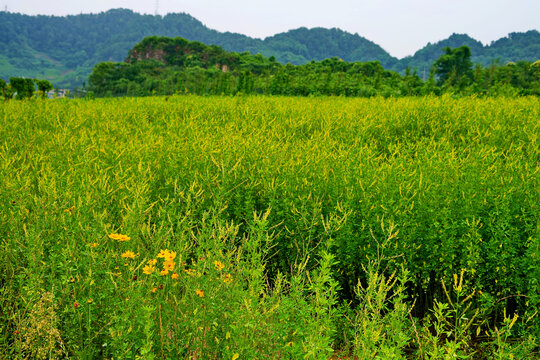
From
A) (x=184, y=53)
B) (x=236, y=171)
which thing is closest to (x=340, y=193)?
(x=236, y=171)

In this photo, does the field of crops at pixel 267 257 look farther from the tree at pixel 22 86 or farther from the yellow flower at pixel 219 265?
the tree at pixel 22 86

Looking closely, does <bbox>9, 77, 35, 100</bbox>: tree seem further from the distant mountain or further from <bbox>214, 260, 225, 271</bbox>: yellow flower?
the distant mountain

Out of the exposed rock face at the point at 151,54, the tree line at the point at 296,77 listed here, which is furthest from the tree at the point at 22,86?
the exposed rock face at the point at 151,54

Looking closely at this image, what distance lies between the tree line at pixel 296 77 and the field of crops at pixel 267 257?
919 centimetres

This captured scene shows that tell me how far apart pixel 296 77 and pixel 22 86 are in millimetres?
10907

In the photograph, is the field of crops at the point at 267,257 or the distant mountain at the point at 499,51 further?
the distant mountain at the point at 499,51

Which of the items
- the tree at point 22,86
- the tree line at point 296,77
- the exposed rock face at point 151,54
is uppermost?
the exposed rock face at point 151,54

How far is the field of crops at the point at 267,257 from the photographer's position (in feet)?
6.18

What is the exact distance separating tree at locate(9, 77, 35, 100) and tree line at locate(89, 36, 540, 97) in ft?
13.7

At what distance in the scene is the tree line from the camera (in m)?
14.1

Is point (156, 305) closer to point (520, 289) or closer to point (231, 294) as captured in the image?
point (231, 294)

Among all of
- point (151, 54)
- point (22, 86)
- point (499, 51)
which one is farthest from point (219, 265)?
point (499, 51)

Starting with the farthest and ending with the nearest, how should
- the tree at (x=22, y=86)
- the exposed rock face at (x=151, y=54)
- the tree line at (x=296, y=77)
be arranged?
→ the exposed rock face at (x=151, y=54) < the tree line at (x=296, y=77) < the tree at (x=22, y=86)

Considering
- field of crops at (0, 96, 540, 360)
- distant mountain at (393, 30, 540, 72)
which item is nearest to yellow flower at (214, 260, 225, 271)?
field of crops at (0, 96, 540, 360)
